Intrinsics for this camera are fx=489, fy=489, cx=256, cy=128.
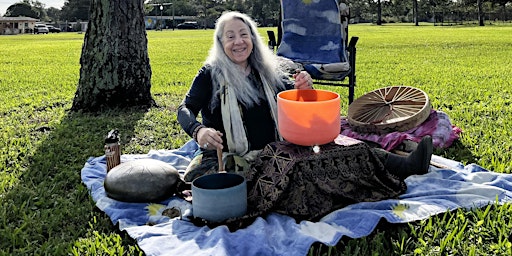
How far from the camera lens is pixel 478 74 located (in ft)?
28.5

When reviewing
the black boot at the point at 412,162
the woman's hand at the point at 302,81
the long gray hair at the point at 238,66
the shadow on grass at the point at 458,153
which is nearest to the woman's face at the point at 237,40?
the long gray hair at the point at 238,66

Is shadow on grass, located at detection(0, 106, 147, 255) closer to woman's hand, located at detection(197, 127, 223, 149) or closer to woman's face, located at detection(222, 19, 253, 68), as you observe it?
woman's hand, located at detection(197, 127, 223, 149)

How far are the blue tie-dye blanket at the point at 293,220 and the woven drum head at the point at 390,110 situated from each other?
2.93 ft

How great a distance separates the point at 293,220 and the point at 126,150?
7.67 ft

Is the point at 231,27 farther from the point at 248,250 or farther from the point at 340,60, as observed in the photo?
the point at 340,60

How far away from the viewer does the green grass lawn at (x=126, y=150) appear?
2.52m

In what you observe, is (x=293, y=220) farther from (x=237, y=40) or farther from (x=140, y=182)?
(x=237, y=40)

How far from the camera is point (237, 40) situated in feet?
10.1

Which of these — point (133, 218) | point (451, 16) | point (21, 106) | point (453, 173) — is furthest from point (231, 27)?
point (451, 16)

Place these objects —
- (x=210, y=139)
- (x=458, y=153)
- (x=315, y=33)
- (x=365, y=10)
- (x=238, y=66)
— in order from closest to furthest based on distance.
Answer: (x=210, y=139), (x=238, y=66), (x=458, y=153), (x=315, y=33), (x=365, y=10)

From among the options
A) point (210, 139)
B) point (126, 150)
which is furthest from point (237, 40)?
point (126, 150)

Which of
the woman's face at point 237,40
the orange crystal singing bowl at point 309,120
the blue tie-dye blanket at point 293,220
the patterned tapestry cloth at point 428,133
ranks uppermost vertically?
the woman's face at point 237,40

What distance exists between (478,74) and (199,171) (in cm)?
704

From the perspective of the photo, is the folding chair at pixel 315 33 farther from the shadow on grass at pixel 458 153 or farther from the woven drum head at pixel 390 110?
the shadow on grass at pixel 458 153
